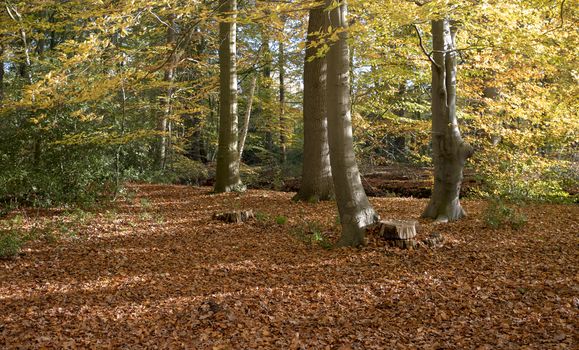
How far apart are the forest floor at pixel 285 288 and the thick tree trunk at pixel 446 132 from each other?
48cm

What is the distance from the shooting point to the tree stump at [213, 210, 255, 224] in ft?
26.9

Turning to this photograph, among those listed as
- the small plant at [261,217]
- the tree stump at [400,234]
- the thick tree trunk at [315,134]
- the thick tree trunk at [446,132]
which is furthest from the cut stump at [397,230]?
the thick tree trunk at [315,134]

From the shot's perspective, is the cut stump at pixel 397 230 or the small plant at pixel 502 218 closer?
the cut stump at pixel 397 230

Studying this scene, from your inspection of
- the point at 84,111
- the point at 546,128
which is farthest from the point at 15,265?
the point at 546,128

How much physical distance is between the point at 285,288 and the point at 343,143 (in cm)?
212

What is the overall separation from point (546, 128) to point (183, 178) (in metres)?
12.0

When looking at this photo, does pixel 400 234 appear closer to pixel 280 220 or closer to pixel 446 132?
pixel 446 132

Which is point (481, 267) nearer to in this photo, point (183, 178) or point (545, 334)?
point (545, 334)

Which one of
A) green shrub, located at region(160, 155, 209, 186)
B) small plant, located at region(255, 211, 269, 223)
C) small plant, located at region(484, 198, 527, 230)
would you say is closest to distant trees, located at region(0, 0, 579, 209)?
small plant, located at region(484, 198, 527, 230)

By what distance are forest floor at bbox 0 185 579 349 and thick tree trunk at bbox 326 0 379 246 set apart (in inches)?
13.6

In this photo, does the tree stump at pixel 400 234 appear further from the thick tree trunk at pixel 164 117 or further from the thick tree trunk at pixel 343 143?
the thick tree trunk at pixel 164 117

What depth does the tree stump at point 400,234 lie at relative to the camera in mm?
5945

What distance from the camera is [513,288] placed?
177 inches

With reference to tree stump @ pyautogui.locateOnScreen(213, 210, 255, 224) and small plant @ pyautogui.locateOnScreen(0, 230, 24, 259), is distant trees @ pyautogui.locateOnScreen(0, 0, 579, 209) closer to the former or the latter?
tree stump @ pyautogui.locateOnScreen(213, 210, 255, 224)
